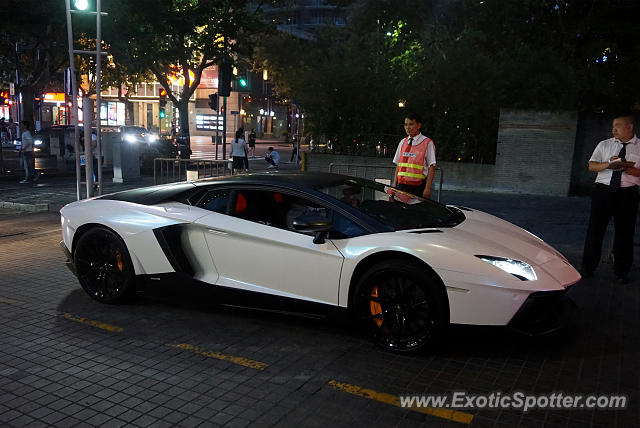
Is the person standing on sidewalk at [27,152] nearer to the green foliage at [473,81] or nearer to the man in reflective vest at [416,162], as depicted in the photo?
the green foliage at [473,81]

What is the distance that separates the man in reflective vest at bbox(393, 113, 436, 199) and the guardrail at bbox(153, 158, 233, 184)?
14.4ft

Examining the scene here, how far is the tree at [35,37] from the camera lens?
68.9ft

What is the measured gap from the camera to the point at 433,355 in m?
4.52

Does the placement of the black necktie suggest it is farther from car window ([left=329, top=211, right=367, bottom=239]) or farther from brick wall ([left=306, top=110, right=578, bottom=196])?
brick wall ([left=306, top=110, right=578, bottom=196])

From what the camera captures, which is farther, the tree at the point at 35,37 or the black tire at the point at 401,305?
the tree at the point at 35,37

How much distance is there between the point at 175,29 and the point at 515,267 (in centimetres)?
2383

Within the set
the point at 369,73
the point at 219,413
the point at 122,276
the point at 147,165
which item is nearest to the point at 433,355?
the point at 219,413

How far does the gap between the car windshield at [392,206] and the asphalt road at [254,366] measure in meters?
0.79

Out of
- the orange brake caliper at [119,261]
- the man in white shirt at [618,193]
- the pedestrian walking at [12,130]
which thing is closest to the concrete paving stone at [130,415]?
the orange brake caliper at [119,261]

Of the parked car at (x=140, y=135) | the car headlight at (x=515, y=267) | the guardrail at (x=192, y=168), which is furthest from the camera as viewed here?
the parked car at (x=140, y=135)

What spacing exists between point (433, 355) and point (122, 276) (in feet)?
9.42

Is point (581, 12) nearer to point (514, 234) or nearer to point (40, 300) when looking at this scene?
point (514, 234)

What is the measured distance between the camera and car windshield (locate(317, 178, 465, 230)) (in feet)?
15.9

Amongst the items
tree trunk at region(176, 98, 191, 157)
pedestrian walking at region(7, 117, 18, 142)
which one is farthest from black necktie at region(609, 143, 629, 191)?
pedestrian walking at region(7, 117, 18, 142)
